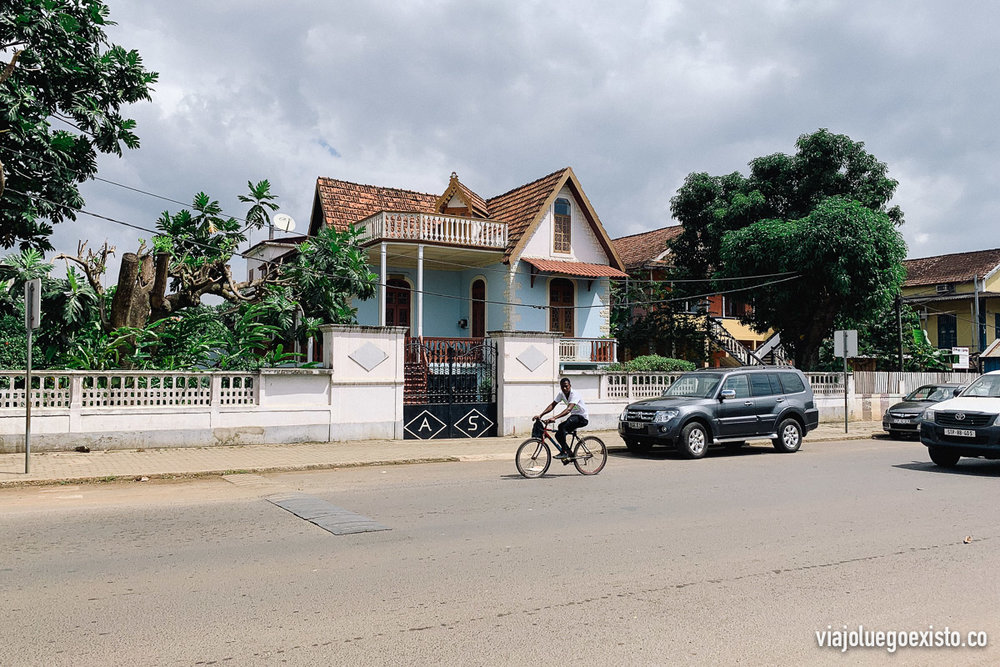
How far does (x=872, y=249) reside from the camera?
24.1 m

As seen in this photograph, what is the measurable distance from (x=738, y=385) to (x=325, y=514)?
9950mm

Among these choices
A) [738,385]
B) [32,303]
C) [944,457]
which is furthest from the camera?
[738,385]

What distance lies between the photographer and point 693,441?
15039mm

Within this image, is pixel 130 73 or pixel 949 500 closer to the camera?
pixel 949 500

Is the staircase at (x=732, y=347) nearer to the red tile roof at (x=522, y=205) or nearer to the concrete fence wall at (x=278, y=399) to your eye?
the red tile roof at (x=522, y=205)

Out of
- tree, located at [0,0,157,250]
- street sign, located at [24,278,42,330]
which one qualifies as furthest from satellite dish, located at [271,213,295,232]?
street sign, located at [24,278,42,330]

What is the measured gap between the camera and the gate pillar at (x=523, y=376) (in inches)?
717

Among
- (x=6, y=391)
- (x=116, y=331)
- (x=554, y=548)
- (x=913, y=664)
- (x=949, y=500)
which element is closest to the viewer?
(x=913, y=664)

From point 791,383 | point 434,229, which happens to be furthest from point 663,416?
point 434,229

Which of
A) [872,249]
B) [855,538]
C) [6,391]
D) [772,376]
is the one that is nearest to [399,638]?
[855,538]

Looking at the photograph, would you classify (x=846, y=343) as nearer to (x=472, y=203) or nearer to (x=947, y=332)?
(x=472, y=203)

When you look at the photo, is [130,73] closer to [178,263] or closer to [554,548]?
[178,263]

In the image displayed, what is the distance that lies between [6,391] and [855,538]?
1343 cm

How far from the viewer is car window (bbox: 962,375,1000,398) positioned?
13.7 m
